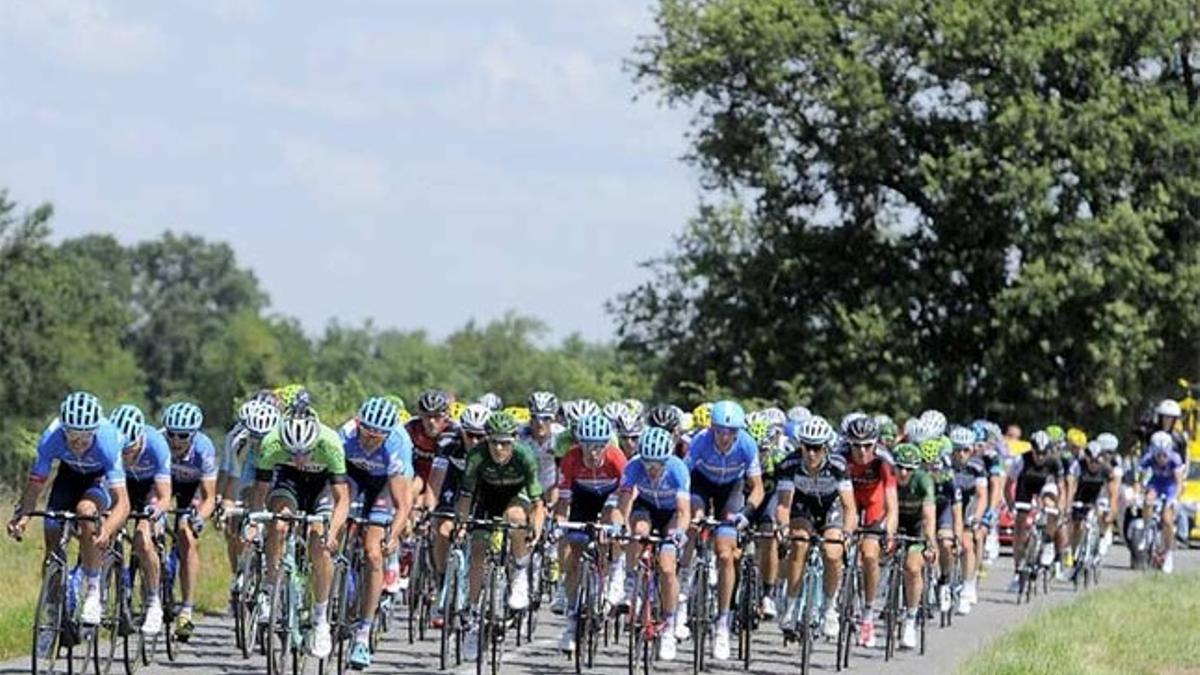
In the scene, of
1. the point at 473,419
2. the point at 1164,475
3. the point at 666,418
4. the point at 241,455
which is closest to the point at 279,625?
the point at 241,455

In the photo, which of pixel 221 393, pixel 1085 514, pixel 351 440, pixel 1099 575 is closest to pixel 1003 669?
pixel 351 440

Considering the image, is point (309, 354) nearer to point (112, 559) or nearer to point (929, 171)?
point (929, 171)

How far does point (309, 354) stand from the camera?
190 m

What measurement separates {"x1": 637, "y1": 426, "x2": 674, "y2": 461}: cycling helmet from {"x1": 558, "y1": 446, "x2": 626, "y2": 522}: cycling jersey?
2.36 feet

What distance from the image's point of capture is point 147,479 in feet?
59.9

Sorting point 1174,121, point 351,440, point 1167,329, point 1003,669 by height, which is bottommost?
point 1003,669

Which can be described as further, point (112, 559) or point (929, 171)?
point (929, 171)

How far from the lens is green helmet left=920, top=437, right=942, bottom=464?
24.0 m

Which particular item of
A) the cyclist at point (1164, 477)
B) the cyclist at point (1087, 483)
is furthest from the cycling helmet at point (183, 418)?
the cyclist at point (1164, 477)

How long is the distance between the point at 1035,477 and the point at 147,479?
624 inches

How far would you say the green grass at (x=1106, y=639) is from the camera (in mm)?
19922

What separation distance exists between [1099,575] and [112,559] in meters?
20.6

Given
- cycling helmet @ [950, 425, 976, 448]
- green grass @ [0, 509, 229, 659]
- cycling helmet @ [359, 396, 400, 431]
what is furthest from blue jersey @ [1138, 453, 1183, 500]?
cycling helmet @ [359, 396, 400, 431]

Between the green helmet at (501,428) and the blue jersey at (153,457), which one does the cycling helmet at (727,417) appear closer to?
the green helmet at (501,428)
